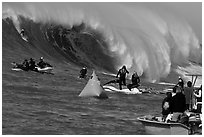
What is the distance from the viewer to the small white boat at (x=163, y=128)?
320 inches

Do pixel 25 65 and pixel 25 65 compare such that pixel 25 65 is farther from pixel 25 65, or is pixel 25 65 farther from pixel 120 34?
pixel 120 34

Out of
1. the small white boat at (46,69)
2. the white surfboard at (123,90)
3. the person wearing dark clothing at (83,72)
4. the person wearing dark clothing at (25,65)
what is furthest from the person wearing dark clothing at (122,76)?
the person wearing dark clothing at (25,65)

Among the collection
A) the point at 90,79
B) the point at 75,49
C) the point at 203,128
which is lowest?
the point at 203,128

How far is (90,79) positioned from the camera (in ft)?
35.5

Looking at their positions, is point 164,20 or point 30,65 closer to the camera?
point 30,65

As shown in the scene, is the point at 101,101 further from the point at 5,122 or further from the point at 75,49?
the point at 75,49

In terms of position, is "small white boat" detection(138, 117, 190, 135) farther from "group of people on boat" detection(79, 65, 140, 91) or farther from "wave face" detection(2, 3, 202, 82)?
"wave face" detection(2, 3, 202, 82)

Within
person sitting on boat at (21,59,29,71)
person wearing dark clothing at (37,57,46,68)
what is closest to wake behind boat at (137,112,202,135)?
person wearing dark clothing at (37,57,46,68)

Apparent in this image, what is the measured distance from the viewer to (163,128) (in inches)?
322

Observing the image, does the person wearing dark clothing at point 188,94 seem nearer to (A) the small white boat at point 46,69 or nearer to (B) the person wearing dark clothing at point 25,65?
(A) the small white boat at point 46,69

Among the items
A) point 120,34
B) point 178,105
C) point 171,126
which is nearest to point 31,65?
point 120,34

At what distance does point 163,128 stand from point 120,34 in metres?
5.86

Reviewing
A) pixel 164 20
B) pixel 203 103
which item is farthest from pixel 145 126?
pixel 164 20

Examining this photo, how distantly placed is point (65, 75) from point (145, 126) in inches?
136
